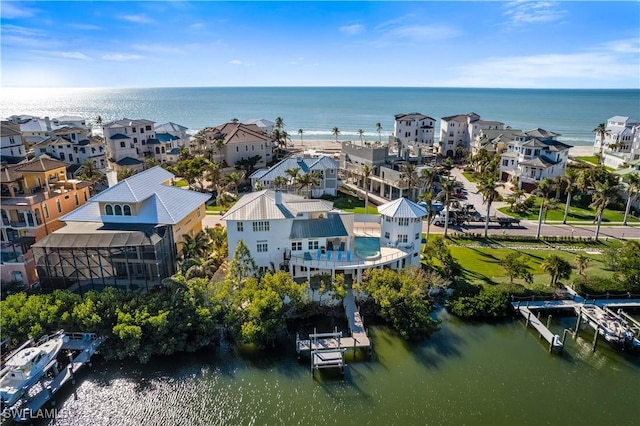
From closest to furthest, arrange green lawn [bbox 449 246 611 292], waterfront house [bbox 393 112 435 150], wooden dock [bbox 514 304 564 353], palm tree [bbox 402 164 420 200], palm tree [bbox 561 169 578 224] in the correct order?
wooden dock [bbox 514 304 564 353], green lawn [bbox 449 246 611 292], palm tree [bbox 561 169 578 224], palm tree [bbox 402 164 420 200], waterfront house [bbox 393 112 435 150]

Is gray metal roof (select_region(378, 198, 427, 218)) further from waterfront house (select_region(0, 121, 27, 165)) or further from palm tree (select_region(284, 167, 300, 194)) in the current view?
waterfront house (select_region(0, 121, 27, 165))

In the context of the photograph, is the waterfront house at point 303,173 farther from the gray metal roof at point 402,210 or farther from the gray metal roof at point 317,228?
the gray metal roof at point 402,210

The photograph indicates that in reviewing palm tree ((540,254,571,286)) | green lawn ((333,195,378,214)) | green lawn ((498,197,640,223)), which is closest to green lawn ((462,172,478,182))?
green lawn ((498,197,640,223))

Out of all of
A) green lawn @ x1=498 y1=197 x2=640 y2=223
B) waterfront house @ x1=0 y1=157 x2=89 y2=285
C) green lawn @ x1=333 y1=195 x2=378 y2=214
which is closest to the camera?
waterfront house @ x1=0 y1=157 x2=89 y2=285

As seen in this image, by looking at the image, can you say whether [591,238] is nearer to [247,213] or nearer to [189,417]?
[247,213]

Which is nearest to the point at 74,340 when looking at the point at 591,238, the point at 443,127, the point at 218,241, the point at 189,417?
the point at 189,417
